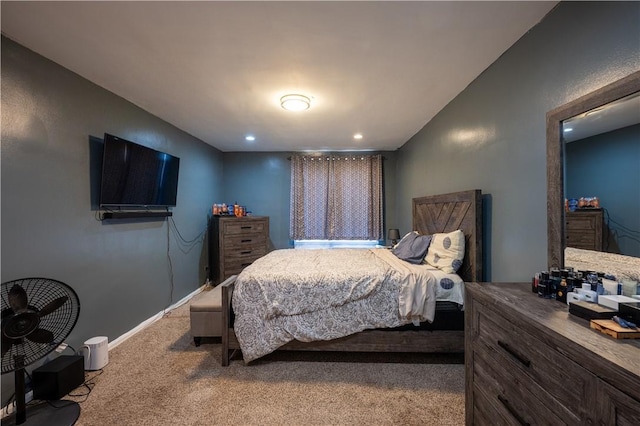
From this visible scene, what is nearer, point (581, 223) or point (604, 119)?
point (604, 119)

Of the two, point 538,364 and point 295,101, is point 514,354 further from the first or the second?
point 295,101

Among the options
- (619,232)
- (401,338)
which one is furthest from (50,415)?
(619,232)

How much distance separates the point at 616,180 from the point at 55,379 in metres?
3.38

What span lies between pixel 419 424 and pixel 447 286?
1009 mm

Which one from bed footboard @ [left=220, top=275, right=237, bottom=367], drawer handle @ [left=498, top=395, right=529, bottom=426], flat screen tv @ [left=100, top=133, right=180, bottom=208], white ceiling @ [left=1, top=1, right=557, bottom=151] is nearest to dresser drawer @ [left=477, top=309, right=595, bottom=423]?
drawer handle @ [left=498, top=395, right=529, bottom=426]

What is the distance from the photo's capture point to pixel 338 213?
16.8 feet

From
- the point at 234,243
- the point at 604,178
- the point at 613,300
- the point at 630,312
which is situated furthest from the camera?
the point at 234,243

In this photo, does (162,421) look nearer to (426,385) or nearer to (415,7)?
(426,385)

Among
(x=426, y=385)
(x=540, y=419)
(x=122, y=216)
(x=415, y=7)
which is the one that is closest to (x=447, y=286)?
(x=426, y=385)

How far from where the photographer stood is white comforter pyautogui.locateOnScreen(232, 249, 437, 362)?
212 centimetres

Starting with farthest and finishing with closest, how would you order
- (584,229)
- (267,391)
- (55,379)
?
(267,391) → (55,379) → (584,229)

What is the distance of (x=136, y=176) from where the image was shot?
2.71m

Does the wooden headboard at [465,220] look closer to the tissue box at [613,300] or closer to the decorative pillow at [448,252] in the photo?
the decorative pillow at [448,252]

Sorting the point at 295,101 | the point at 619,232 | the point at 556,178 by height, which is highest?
the point at 295,101
